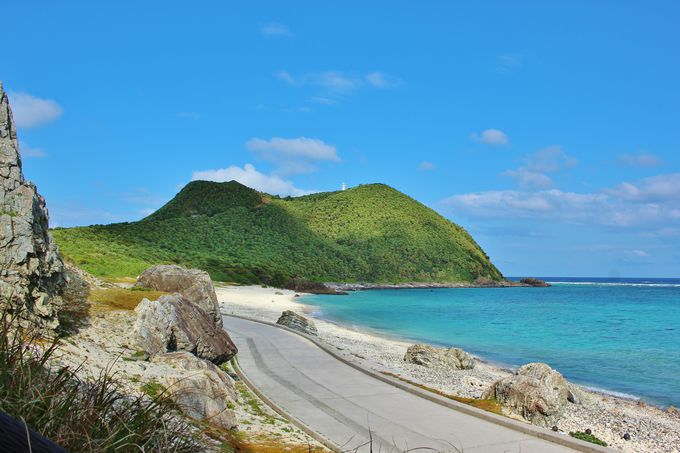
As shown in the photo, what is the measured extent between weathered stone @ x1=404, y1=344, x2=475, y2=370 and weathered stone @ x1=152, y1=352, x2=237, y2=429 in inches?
550

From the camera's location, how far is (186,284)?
909 inches

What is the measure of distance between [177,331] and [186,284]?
298 inches

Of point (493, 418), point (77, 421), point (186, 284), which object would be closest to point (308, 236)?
point (186, 284)

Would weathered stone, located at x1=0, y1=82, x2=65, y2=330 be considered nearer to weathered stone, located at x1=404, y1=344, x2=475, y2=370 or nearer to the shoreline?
weathered stone, located at x1=404, y1=344, x2=475, y2=370

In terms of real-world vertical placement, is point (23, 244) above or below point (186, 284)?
above

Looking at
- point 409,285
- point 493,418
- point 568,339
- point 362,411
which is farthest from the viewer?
point 409,285

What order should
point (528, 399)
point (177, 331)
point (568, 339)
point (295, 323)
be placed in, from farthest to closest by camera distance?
point (568, 339) < point (295, 323) < point (177, 331) < point (528, 399)

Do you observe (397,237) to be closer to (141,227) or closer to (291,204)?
(291,204)

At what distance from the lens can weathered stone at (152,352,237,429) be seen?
34.0 feet

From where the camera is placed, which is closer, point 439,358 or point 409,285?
point 439,358

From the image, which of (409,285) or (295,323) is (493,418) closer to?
(295,323)

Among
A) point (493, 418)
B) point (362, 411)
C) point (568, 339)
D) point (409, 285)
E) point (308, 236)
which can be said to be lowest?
point (568, 339)

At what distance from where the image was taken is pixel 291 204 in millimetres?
166750

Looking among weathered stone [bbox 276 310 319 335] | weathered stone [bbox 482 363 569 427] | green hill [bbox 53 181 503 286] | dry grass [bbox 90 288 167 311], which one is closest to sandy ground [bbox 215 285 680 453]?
weathered stone [bbox 482 363 569 427]
